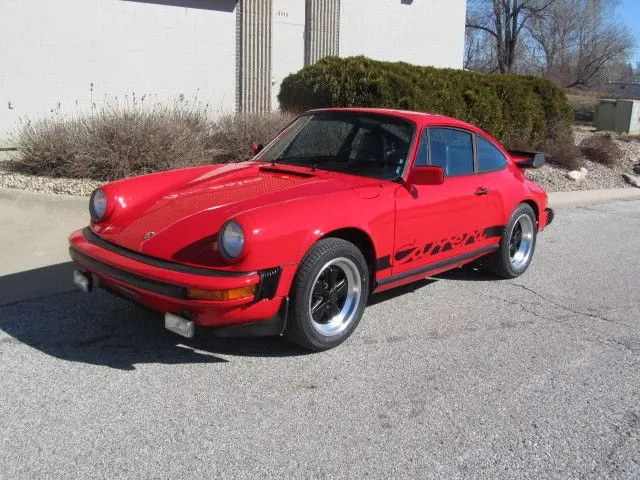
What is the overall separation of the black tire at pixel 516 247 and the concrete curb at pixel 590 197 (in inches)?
171

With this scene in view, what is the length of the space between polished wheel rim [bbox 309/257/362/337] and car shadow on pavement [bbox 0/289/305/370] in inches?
10.0

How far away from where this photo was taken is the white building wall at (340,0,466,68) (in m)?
15.9

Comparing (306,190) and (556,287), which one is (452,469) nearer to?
(306,190)

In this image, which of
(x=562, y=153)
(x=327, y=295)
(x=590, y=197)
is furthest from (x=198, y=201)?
(x=562, y=153)

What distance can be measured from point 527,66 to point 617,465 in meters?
44.6

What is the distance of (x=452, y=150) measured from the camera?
17.5 feet

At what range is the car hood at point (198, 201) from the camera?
400cm

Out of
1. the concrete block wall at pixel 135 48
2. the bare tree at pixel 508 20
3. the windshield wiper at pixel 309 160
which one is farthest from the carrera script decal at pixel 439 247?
the bare tree at pixel 508 20

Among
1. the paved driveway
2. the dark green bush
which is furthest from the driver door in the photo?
the dark green bush

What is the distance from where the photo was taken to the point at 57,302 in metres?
4.98

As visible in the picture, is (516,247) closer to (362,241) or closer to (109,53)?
(362,241)

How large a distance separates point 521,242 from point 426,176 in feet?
6.95

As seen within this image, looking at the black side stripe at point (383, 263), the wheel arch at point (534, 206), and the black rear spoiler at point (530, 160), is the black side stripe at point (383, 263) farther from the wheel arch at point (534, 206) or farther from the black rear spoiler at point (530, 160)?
the black rear spoiler at point (530, 160)

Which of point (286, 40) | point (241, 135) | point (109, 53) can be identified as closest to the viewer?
point (241, 135)
